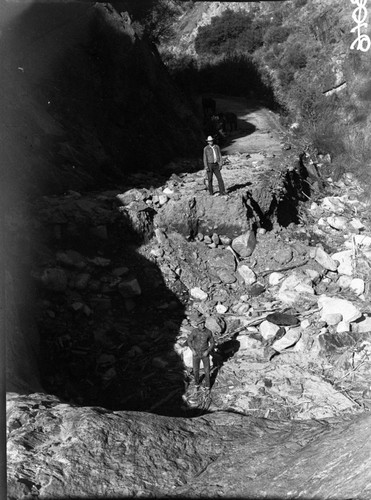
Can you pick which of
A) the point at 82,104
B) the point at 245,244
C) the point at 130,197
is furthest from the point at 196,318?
the point at 82,104

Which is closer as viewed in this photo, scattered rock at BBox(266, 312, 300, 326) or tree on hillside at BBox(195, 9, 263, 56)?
scattered rock at BBox(266, 312, 300, 326)

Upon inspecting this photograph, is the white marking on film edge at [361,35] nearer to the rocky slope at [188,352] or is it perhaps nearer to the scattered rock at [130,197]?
the rocky slope at [188,352]

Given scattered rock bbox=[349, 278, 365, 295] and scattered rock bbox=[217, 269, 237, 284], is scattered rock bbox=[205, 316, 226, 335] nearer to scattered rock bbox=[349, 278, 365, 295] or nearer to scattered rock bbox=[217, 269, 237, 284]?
scattered rock bbox=[217, 269, 237, 284]

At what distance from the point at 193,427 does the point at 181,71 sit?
25.3 meters

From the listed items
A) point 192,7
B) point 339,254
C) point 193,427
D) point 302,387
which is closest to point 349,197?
point 339,254

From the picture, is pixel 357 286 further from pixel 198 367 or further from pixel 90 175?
pixel 90 175

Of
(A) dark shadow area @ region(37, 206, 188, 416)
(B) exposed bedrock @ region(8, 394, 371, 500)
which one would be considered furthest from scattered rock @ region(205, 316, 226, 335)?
(B) exposed bedrock @ region(8, 394, 371, 500)

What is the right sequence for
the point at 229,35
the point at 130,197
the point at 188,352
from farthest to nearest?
the point at 229,35 < the point at 130,197 < the point at 188,352

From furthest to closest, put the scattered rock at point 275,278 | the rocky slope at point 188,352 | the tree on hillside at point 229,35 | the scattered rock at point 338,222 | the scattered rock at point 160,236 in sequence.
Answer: the tree on hillside at point 229,35
the scattered rock at point 338,222
the scattered rock at point 160,236
the scattered rock at point 275,278
the rocky slope at point 188,352

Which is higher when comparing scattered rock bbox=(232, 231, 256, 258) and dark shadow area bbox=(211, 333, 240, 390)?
scattered rock bbox=(232, 231, 256, 258)

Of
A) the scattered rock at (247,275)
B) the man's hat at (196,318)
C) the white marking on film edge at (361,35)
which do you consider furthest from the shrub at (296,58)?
the man's hat at (196,318)

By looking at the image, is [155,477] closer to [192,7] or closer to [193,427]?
[193,427]

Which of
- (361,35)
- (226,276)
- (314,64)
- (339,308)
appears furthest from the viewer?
(314,64)

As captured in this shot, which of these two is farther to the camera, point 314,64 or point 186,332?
point 314,64
